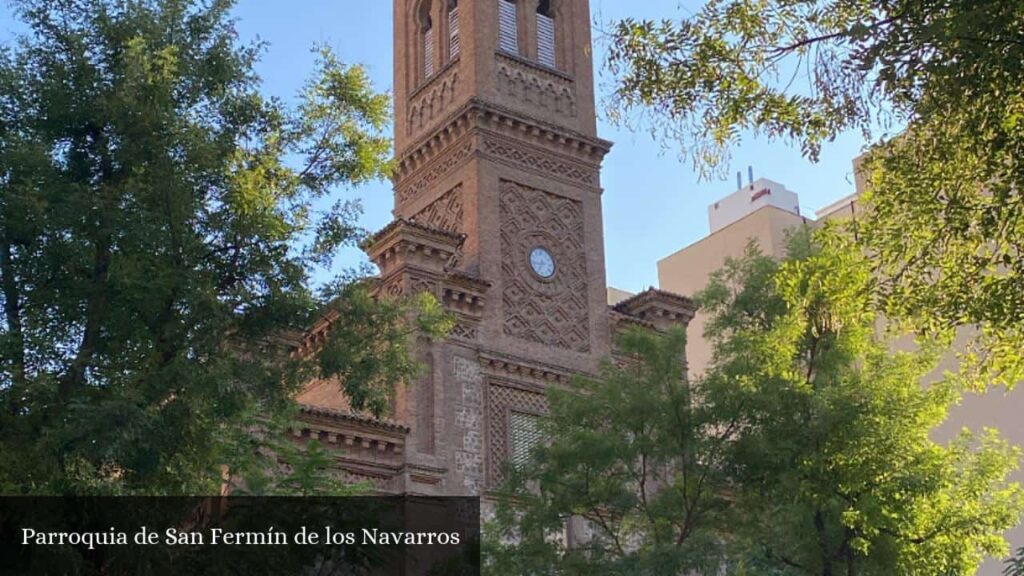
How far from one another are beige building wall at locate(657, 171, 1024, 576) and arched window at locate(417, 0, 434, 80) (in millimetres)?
9118

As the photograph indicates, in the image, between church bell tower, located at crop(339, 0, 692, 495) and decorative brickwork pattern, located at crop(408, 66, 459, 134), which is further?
decorative brickwork pattern, located at crop(408, 66, 459, 134)

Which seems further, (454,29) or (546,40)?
(546,40)

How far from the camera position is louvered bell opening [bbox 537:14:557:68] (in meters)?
29.6

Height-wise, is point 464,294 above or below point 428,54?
below

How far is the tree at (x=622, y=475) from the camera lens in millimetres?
17844

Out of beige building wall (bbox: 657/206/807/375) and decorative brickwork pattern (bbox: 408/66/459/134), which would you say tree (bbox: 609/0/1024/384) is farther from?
beige building wall (bbox: 657/206/807/375)

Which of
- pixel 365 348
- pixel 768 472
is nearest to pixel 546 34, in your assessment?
pixel 768 472

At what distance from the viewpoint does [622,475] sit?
18.3m

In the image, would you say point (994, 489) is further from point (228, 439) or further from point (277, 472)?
point (228, 439)

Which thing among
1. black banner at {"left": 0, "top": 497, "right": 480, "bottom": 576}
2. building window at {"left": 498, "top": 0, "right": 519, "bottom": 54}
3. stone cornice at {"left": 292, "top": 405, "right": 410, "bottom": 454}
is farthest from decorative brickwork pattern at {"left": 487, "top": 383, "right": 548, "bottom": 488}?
black banner at {"left": 0, "top": 497, "right": 480, "bottom": 576}

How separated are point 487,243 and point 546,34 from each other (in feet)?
19.0

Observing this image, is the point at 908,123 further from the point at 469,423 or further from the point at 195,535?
the point at 469,423

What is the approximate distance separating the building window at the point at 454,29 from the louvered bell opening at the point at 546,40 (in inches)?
68.2

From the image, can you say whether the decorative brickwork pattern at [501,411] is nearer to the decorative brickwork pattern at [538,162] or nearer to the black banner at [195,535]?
the decorative brickwork pattern at [538,162]
